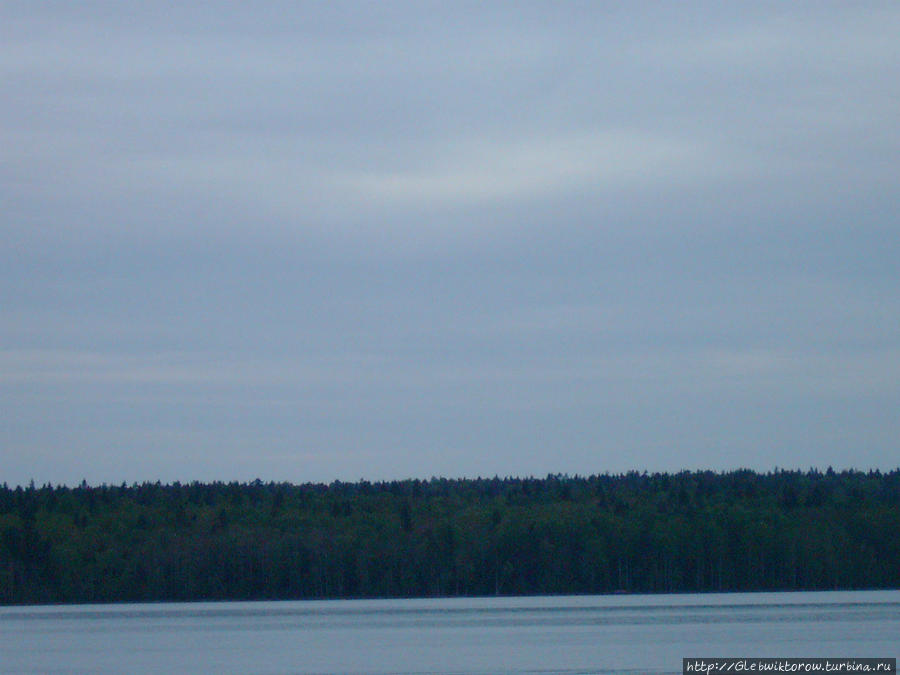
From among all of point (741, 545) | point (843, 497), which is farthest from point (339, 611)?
point (843, 497)

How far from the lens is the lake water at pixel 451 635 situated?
2025 inches

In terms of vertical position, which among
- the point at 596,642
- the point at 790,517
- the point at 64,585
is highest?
the point at 790,517

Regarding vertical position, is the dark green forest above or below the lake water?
above

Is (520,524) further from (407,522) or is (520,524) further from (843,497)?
(843,497)

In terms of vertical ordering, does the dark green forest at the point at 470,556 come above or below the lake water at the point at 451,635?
above

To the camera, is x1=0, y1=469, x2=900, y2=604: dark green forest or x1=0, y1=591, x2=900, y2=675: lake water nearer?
x1=0, y1=591, x2=900, y2=675: lake water

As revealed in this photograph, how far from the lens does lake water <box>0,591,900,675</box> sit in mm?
51438

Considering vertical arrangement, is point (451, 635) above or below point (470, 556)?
below

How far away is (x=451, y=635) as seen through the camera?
224 feet

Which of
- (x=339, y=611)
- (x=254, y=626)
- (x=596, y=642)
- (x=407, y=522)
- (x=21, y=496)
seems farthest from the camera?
(x=21, y=496)

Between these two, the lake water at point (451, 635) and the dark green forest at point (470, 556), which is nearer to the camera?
the lake water at point (451, 635)

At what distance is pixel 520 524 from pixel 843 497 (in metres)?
34.3

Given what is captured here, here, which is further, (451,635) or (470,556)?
(470,556)

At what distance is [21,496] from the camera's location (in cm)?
14450
